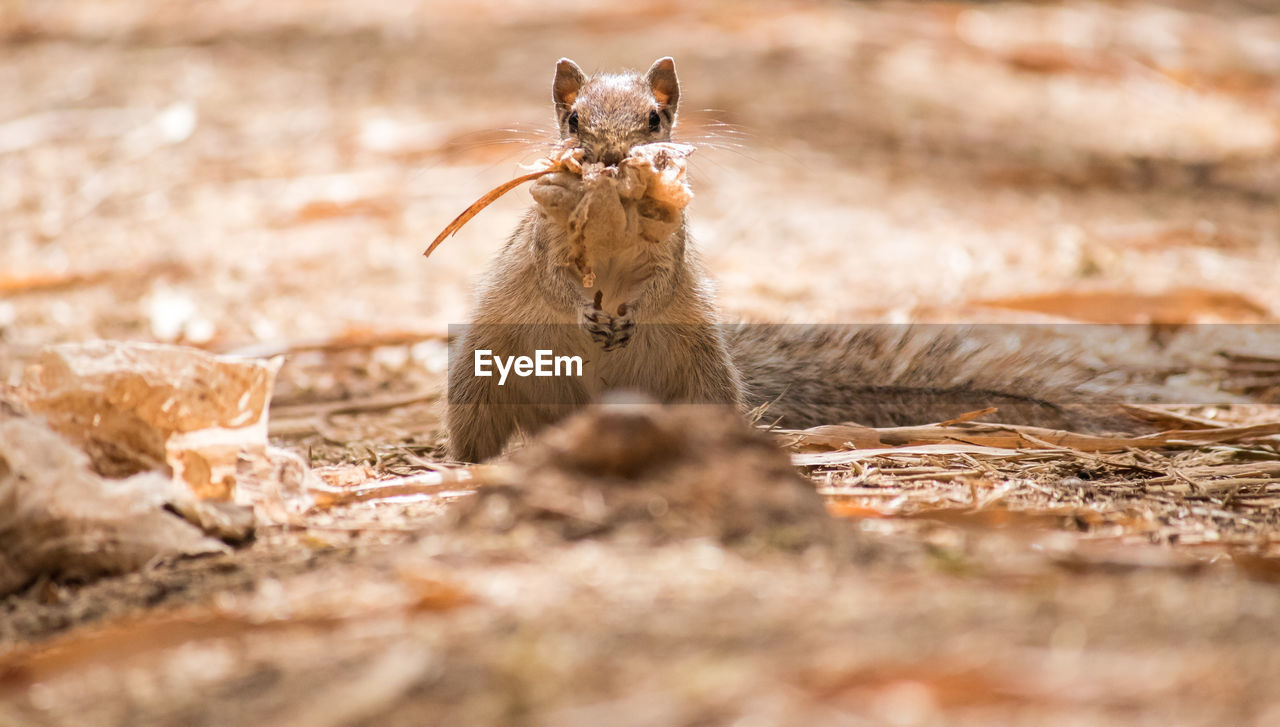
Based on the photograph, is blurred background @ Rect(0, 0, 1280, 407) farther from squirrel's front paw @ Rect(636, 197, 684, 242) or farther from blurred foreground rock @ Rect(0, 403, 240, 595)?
blurred foreground rock @ Rect(0, 403, 240, 595)

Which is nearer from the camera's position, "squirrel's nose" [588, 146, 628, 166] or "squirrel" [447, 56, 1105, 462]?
"squirrel's nose" [588, 146, 628, 166]

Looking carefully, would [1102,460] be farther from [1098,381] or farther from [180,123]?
[180,123]

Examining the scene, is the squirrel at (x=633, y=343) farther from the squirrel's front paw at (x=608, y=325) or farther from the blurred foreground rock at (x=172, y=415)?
the blurred foreground rock at (x=172, y=415)

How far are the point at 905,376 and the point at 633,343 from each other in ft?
3.69

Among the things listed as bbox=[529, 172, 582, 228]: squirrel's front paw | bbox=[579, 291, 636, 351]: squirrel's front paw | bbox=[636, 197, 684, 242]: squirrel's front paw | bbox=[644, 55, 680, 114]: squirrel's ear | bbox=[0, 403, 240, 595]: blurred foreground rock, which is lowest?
bbox=[0, 403, 240, 595]: blurred foreground rock

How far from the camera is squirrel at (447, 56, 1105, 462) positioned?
352 cm

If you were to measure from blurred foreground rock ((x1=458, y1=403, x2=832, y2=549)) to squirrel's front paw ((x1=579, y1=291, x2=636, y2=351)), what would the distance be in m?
1.37

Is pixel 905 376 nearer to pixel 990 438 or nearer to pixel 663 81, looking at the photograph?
pixel 990 438

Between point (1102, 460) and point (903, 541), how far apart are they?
143cm

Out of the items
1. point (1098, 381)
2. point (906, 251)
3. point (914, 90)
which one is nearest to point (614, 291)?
point (1098, 381)

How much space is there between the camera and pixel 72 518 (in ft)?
7.71

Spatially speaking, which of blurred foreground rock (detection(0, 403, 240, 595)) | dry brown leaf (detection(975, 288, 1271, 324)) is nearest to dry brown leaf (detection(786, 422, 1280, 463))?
blurred foreground rock (detection(0, 403, 240, 595))

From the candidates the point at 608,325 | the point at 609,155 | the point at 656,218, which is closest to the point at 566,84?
the point at 609,155

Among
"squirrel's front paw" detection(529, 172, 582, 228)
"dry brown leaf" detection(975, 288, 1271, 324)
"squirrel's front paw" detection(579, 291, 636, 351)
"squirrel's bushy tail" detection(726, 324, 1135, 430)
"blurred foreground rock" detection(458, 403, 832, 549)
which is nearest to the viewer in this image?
"blurred foreground rock" detection(458, 403, 832, 549)
